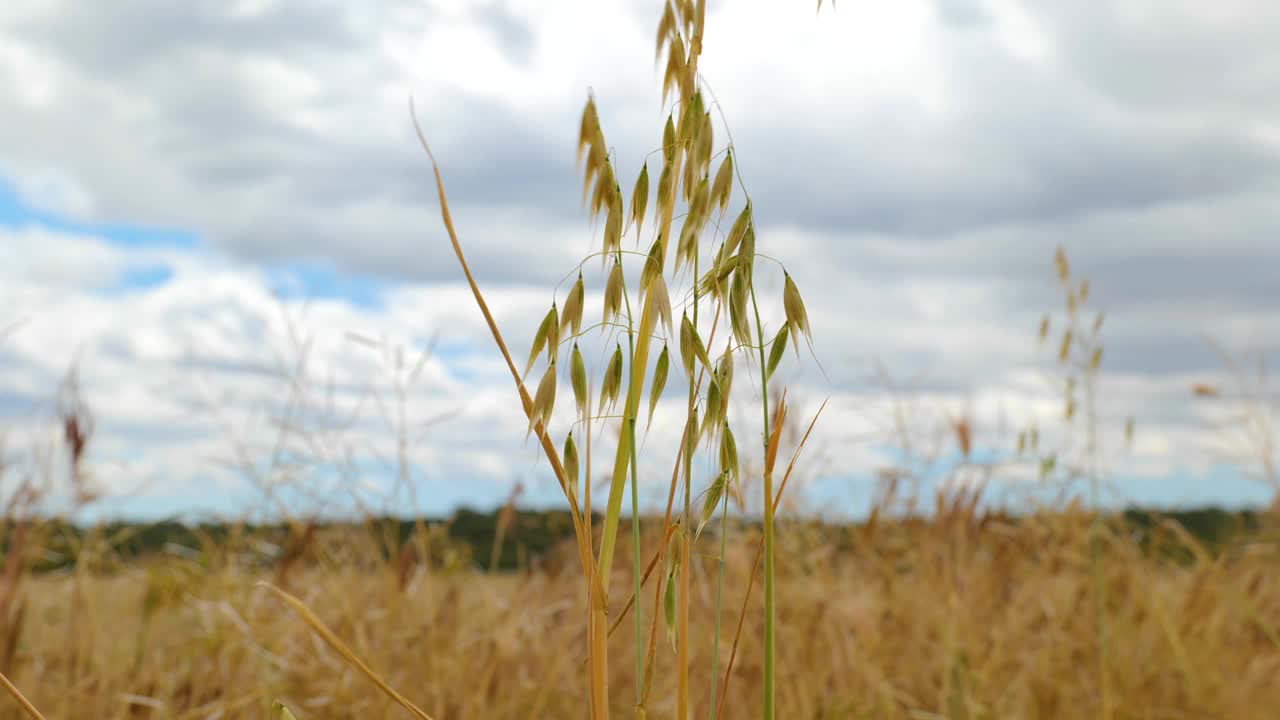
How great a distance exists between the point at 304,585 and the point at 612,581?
914mm

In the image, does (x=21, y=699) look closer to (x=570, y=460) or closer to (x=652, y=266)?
(x=570, y=460)

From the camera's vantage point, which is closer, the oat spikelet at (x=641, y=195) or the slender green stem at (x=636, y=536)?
the slender green stem at (x=636, y=536)

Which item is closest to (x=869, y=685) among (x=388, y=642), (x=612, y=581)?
(x=612, y=581)

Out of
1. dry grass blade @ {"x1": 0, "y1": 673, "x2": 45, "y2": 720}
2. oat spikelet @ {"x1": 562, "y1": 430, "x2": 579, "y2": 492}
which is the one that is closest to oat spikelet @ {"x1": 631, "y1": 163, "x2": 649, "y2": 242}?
oat spikelet @ {"x1": 562, "y1": 430, "x2": 579, "y2": 492}

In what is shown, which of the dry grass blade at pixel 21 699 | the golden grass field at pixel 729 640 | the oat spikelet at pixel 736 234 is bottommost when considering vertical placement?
the golden grass field at pixel 729 640

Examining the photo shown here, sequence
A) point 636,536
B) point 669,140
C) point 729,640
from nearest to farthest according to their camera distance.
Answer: point 636,536
point 669,140
point 729,640

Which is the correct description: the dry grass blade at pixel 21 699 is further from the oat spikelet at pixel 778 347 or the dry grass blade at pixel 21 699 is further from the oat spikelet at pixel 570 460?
the oat spikelet at pixel 778 347

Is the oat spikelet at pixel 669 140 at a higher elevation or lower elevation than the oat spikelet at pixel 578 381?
higher

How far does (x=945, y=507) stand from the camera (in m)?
2.98

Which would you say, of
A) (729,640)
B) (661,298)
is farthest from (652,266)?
(729,640)

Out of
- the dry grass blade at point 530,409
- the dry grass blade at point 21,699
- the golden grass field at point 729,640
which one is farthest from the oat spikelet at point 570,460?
the golden grass field at point 729,640

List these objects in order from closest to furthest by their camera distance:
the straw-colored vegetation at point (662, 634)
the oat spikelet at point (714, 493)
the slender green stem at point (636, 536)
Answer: the slender green stem at point (636, 536) → the oat spikelet at point (714, 493) → the straw-colored vegetation at point (662, 634)

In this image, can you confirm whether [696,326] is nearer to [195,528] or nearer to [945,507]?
[945,507]

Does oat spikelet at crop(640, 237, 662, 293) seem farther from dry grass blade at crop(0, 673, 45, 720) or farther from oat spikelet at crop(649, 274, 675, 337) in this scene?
dry grass blade at crop(0, 673, 45, 720)
